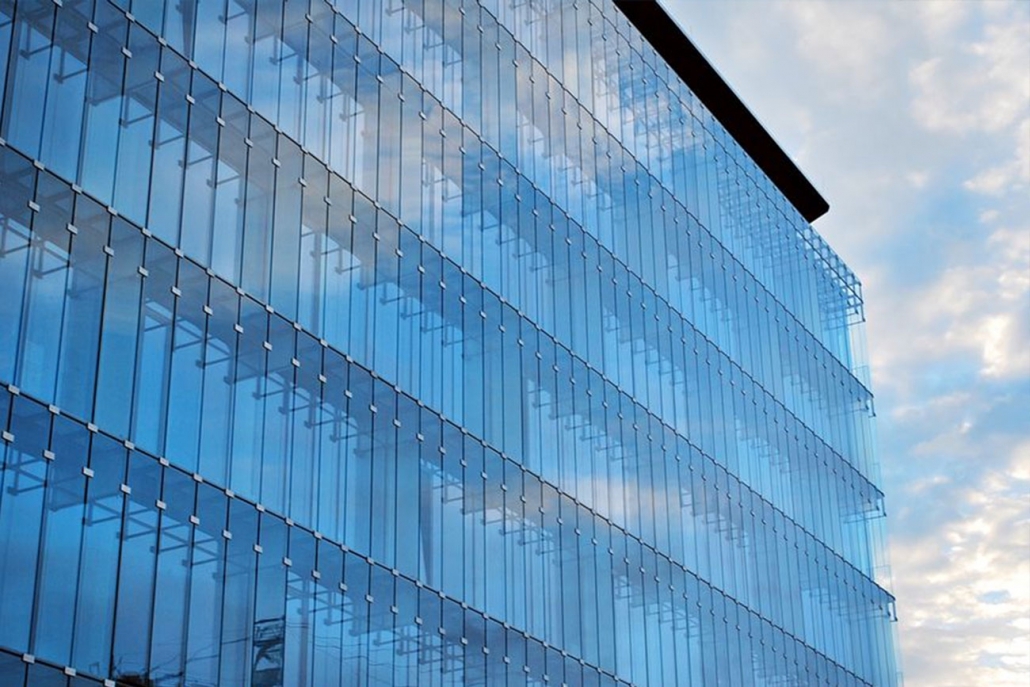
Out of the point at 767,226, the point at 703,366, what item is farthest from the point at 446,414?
the point at 767,226

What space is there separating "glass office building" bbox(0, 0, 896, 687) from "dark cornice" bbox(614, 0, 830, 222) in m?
0.24

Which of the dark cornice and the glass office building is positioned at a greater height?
the dark cornice

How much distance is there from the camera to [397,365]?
126 feet

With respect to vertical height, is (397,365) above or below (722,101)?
below

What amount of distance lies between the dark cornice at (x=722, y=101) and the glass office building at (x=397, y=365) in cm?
24

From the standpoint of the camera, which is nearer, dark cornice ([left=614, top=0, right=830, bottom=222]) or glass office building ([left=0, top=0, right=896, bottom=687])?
glass office building ([left=0, top=0, right=896, bottom=687])

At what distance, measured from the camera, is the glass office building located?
28734mm

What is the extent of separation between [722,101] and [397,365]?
30658 millimetres

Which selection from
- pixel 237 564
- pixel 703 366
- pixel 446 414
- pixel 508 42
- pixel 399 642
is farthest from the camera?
pixel 703 366

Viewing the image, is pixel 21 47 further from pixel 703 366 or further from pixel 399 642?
pixel 703 366

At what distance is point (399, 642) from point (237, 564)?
5.78 m

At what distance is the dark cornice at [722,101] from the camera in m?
60.0

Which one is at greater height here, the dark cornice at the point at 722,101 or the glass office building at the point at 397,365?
the dark cornice at the point at 722,101

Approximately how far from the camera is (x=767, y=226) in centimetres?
6381
